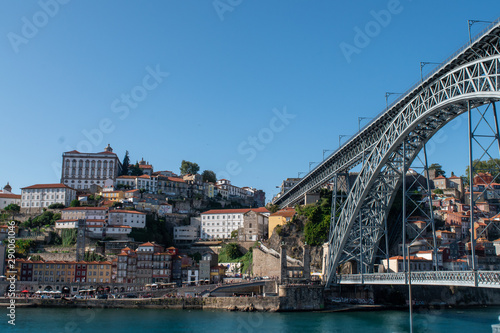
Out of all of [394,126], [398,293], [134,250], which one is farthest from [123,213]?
[394,126]

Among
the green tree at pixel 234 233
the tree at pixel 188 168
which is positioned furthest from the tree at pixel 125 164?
the green tree at pixel 234 233

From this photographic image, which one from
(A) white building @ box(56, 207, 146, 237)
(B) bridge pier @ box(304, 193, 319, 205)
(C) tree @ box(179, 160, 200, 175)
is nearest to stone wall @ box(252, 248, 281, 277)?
(B) bridge pier @ box(304, 193, 319, 205)

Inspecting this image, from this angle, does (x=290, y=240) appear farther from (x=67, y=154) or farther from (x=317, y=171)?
(x=67, y=154)

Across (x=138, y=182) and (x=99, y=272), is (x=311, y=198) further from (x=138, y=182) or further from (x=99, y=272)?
(x=138, y=182)

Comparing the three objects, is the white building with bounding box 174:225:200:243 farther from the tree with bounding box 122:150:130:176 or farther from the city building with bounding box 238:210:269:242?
the tree with bounding box 122:150:130:176

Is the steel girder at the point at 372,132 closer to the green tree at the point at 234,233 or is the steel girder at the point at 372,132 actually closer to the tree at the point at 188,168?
the green tree at the point at 234,233
